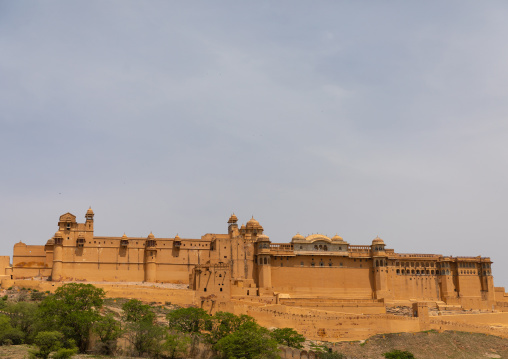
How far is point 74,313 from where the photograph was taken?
57031 mm

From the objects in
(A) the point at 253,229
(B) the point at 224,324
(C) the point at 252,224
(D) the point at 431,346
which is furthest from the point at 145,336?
(C) the point at 252,224

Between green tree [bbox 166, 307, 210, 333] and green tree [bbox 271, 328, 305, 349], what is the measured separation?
635cm

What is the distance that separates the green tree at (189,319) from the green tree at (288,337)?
20.8 feet

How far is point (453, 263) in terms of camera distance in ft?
284

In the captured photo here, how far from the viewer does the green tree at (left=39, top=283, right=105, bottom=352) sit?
186 ft

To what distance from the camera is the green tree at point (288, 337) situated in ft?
201

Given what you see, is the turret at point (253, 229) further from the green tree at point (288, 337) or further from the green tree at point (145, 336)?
the green tree at point (145, 336)

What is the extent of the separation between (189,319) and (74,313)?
34.6ft

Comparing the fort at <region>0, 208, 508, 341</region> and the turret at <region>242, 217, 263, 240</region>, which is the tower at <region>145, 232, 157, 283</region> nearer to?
the fort at <region>0, 208, 508, 341</region>

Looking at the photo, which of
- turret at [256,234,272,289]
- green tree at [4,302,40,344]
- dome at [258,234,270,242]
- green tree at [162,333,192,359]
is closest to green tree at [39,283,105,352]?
green tree at [4,302,40,344]

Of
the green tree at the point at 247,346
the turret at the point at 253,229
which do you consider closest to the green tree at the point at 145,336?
the green tree at the point at 247,346

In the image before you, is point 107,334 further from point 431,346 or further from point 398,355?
point 431,346

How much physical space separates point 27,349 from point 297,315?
25.5 m

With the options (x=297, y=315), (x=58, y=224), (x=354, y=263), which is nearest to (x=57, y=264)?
(x=58, y=224)
